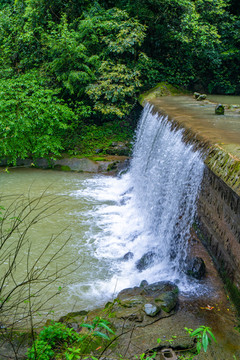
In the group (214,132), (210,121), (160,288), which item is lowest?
(160,288)

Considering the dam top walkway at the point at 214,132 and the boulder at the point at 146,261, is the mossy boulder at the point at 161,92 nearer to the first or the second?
the dam top walkway at the point at 214,132

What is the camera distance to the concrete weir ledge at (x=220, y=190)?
3.91 m

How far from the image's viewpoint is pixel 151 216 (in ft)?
22.1

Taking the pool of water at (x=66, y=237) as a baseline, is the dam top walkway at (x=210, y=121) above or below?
above

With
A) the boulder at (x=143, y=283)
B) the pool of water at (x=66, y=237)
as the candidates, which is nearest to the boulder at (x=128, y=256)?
the pool of water at (x=66, y=237)

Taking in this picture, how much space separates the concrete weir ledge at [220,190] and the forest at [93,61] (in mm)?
5064

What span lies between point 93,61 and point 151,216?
690cm

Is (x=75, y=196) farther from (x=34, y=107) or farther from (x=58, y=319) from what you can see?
(x=58, y=319)

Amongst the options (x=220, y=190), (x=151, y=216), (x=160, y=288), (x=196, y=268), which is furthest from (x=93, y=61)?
(x=160, y=288)

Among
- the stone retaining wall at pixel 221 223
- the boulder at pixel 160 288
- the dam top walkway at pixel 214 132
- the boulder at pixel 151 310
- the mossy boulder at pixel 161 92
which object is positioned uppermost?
the mossy boulder at pixel 161 92

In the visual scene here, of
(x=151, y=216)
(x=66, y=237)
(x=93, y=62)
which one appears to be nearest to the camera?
(x=66, y=237)

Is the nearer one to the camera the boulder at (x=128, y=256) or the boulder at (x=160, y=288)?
the boulder at (x=160, y=288)

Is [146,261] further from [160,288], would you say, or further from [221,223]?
[221,223]

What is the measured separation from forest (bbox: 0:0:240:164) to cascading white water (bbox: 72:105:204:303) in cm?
290
